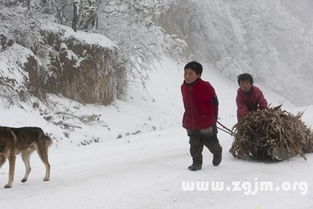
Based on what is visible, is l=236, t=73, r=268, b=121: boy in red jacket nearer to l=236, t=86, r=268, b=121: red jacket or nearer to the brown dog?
l=236, t=86, r=268, b=121: red jacket

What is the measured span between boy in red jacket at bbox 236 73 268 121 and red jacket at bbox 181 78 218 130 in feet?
4.63

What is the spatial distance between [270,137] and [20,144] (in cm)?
416

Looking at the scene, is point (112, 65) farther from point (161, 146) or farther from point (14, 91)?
point (161, 146)

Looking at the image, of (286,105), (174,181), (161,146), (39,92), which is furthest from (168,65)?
(174,181)

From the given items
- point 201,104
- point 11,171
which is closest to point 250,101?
point 201,104

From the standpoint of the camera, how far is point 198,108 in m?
7.95

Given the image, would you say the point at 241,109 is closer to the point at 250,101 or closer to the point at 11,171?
the point at 250,101

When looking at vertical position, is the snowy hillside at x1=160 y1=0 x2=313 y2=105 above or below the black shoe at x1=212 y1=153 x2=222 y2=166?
above

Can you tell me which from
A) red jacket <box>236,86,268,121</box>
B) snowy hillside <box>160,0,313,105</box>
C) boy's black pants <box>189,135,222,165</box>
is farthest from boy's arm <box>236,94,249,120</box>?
snowy hillside <box>160,0,313,105</box>

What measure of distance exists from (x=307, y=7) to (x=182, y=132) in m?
47.0

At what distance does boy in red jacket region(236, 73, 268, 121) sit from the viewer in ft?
30.3

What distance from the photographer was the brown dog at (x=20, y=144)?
22.6ft

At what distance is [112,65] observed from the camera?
18719 mm

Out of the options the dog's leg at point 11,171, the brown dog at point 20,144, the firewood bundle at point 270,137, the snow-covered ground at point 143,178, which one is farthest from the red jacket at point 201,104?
the dog's leg at point 11,171
